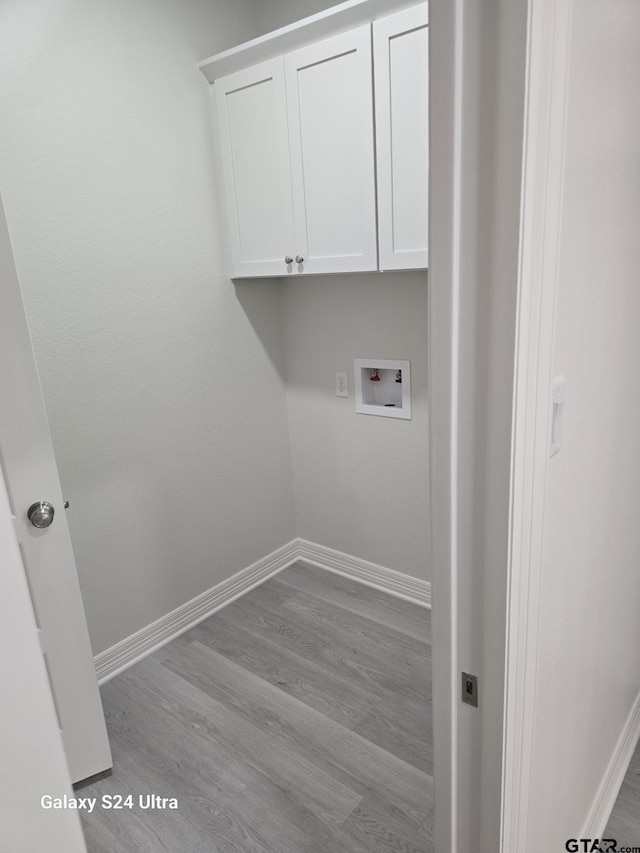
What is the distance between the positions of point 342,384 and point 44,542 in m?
1.48

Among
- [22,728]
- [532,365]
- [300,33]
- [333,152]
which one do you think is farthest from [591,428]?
[300,33]

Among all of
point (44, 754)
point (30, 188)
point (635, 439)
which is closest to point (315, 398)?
point (30, 188)

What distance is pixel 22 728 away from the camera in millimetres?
443

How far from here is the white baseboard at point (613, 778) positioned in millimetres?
1528

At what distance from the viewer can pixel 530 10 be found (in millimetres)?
632

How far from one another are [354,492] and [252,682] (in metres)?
0.97

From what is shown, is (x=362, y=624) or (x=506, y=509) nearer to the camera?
(x=506, y=509)

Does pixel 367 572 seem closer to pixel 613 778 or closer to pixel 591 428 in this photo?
pixel 613 778

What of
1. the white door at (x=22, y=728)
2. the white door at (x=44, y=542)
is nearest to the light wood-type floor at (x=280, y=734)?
the white door at (x=44, y=542)

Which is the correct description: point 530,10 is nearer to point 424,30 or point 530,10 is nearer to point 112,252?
point 424,30

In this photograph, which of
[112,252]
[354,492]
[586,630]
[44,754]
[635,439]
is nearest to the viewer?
[44,754]

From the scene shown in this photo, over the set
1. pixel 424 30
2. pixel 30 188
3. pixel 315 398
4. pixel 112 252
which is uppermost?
pixel 424 30

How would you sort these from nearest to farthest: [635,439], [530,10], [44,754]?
1. [44,754]
2. [530,10]
3. [635,439]

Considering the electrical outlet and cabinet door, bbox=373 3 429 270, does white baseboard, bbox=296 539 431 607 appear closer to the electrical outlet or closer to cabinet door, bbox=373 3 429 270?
the electrical outlet
